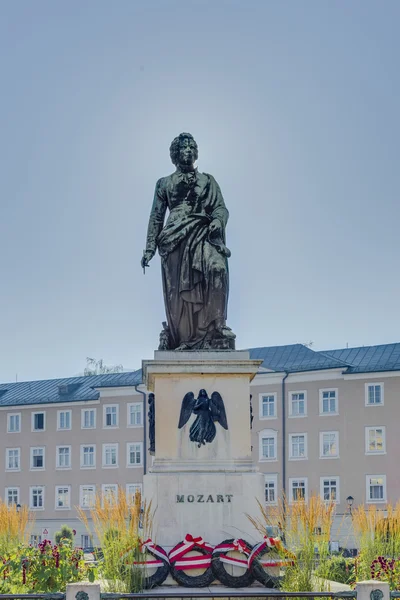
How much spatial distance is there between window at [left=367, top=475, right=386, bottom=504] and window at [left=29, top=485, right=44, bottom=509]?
2085 cm

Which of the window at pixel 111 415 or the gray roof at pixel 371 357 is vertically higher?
the gray roof at pixel 371 357

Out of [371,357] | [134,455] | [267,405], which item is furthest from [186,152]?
[134,455]

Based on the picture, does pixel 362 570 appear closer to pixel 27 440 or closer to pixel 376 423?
pixel 376 423

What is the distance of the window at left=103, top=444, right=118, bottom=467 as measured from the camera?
61.5 metres

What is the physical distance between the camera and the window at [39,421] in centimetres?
6450

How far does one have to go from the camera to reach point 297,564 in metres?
9.31

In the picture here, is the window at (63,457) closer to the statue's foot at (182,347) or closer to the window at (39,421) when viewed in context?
the window at (39,421)

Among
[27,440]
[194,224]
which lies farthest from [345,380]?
[194,224]

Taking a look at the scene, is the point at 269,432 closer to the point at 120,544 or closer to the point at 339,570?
the point at 339,570

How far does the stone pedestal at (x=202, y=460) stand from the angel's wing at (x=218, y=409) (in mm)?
46

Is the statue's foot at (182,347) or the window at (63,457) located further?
the window at (63,457)

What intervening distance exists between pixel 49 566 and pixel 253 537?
215 centimetres

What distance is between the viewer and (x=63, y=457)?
63375 millimetres

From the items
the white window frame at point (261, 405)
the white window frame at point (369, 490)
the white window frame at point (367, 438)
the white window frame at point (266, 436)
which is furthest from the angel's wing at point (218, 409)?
the white window frame at point (261, 405)
